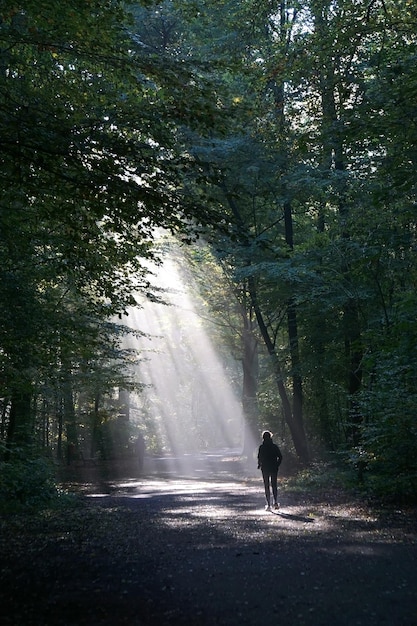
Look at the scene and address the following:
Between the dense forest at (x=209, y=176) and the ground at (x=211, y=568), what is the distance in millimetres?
2753

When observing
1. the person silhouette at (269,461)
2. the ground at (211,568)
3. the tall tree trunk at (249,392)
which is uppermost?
the tall tree trunk at (249,392)

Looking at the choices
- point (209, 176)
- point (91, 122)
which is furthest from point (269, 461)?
point (91, 122)

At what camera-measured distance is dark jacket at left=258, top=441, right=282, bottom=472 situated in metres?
14.6

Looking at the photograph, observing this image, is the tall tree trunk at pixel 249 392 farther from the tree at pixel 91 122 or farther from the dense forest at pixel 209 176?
the tree at pixel 91 122

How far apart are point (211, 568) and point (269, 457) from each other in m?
7.11

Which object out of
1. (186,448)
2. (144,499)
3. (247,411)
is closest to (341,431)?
(247,411)

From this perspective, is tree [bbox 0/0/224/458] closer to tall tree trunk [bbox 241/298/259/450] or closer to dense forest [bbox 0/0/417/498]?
dense forest [bbox 0/0/417/498]

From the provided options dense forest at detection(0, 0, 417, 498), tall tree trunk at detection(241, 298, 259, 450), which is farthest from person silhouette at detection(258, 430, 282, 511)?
tall tree trunk at detection(241, 298, 259, 450)

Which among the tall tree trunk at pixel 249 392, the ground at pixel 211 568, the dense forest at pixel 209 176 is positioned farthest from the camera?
the tall tree trunk at pixel 249 392

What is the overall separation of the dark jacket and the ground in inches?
45.3

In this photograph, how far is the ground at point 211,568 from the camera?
5.71 m

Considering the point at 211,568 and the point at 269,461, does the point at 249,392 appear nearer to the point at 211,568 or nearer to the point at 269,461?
the point at 269,461

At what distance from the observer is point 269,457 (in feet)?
48.0

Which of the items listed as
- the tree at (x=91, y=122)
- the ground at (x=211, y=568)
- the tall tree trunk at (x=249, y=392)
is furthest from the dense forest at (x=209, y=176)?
the tall tree trunk at (x=249, y=392)
